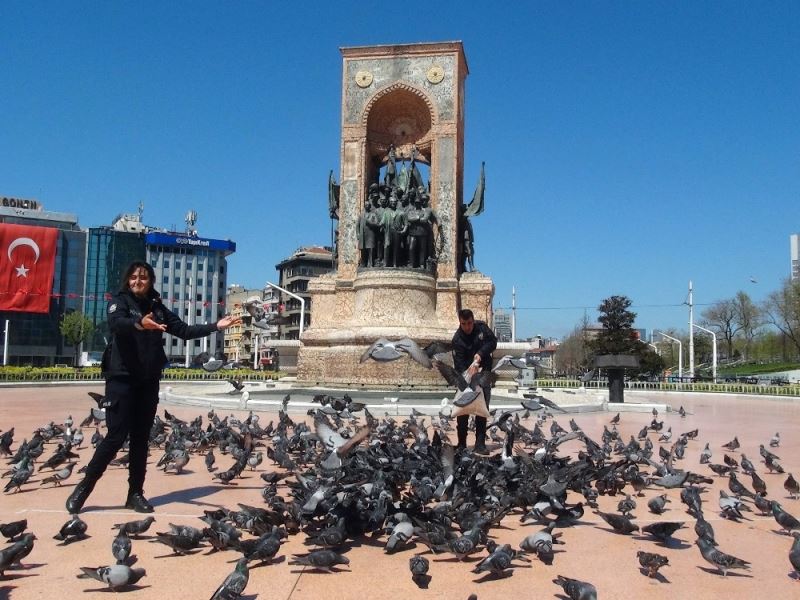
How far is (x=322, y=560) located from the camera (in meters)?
3.93

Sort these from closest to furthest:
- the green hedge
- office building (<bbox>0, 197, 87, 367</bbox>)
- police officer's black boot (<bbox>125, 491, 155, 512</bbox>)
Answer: police officer's black boot (<bbox>125, 491, 155, 512</bbox>), the green hedge, office building (<bbox>0, 197, 87, 367</bbox>)

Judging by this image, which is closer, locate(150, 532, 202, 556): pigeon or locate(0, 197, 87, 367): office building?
locate(150, 532, 202, 556): pigeon

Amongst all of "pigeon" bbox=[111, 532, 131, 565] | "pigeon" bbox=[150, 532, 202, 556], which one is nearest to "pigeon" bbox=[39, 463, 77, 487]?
"pigeon" bbox=[150, 532, 202, 556]

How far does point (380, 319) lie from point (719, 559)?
1655 centimetres

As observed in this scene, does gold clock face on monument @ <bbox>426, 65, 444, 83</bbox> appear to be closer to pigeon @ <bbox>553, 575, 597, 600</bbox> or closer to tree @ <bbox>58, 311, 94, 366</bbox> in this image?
pigeon @ <bbox>553, 575, 597, 600</bbox>

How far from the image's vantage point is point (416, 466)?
589 cm

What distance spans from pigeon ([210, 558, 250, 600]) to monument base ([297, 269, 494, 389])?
1504cm

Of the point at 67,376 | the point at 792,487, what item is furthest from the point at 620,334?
the point at 792,487

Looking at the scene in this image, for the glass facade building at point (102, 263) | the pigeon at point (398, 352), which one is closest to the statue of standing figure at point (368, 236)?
the pigeon at point (398, 352)

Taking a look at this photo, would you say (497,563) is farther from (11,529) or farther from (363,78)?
(363,78)

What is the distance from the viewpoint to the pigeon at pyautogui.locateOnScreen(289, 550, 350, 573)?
12.9ft

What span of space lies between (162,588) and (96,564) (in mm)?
663

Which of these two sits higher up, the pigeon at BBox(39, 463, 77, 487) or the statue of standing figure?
the statue of standing figure

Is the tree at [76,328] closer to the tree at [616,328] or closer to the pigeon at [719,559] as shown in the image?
the tree at [616,328]
